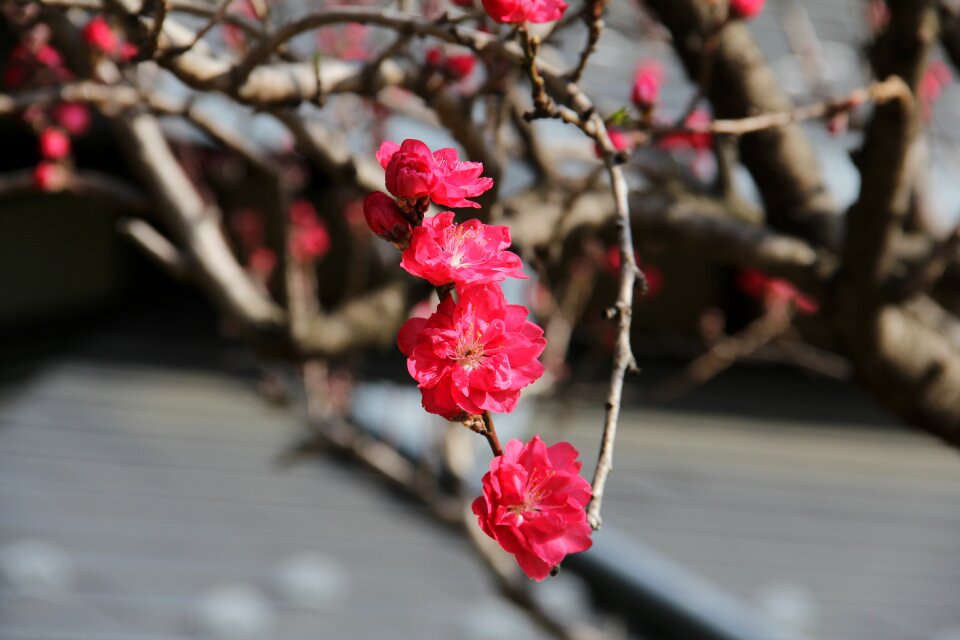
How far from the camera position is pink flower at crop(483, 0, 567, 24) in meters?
0.81

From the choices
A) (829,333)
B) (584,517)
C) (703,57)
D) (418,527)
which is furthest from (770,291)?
(584,517)

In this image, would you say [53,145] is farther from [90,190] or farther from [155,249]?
[155,249]

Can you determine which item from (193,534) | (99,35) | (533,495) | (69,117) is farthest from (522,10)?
(193,534)

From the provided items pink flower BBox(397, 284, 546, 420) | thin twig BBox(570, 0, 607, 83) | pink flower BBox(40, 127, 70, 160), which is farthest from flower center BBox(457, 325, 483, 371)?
pink flower BBox(40, 127, 70, 160)

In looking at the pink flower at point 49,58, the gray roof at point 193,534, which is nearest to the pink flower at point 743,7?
the pink flower at point 49,58

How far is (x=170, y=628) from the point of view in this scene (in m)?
3.17

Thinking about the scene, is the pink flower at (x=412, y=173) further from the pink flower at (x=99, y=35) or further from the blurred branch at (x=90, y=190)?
the blurred branch at (x=90, y=190)

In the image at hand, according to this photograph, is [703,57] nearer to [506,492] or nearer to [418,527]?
[506,492]

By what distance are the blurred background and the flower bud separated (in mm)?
1023

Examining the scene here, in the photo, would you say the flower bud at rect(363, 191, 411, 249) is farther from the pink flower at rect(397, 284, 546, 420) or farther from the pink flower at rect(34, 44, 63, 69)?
the pink flower at rect(34, 44, 63, 69)

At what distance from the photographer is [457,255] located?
0.71m

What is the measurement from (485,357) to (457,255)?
8 cm

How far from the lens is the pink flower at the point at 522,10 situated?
0.81 m

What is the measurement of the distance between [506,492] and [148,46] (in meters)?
0.60
